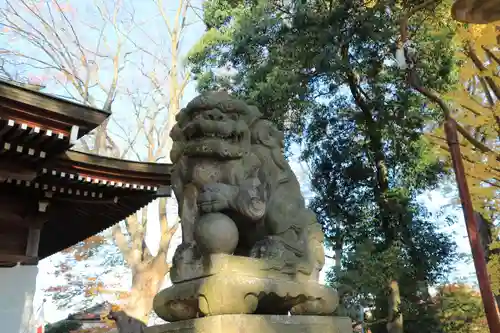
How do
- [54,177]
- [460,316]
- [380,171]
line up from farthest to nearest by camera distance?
1. [380,171]
2. [460,316]
3. [54,177]

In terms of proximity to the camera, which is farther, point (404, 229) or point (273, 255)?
point (404, 229)

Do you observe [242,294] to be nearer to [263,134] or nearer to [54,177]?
[263,134]

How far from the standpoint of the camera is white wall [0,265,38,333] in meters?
5.91

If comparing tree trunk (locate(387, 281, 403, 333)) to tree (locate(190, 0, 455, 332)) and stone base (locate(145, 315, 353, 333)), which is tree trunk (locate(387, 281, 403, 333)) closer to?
tree (locate(190, 0, 455, 332))

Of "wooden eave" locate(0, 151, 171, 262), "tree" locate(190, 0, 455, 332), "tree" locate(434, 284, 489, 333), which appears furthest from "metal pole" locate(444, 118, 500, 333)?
"tree" locate(434, 284, 489, 333)

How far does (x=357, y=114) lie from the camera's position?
30.0 feet

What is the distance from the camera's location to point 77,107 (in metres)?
4.62

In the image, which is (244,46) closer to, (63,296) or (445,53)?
(445,53)

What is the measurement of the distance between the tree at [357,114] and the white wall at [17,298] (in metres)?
4.67

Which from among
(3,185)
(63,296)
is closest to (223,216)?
(3,185)

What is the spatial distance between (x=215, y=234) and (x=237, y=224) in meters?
0.33

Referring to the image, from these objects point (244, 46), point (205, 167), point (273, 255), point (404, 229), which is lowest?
point (273, 255)

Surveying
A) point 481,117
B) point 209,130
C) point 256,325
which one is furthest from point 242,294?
point 481,117

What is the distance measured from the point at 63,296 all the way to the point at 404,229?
12.7m
